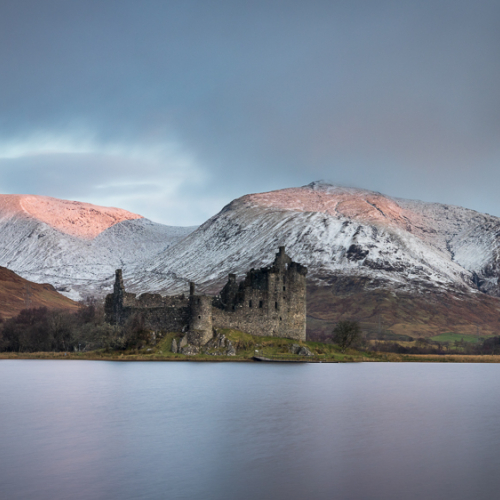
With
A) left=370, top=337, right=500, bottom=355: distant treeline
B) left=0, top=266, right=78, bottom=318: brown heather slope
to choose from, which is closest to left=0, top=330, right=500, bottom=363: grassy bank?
left=370, top=337, right=500, bottom=355: distant treeline

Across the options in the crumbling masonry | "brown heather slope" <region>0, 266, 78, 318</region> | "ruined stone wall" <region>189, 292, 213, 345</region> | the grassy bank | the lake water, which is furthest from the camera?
"brown heather slope" <region>0, 266, 78, 318</region>

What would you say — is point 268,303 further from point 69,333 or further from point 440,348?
point 440,348

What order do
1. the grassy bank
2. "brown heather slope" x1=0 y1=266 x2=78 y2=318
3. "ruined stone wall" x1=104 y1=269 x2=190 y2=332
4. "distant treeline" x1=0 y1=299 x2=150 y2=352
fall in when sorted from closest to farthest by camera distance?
the grassy bank
"ruined stone wall" x1=104 y1=269 x2=190 y2=332
"distant treeline" x1=0 y1=299 x2=150 y2=352
"brown heather slope" x1=0 y1=266 x2=78 y2=318

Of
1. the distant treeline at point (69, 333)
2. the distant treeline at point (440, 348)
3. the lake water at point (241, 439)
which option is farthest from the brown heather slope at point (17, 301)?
the lake water at point (241, 439)

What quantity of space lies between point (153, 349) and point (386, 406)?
31473mm

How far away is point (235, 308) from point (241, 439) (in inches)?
1650

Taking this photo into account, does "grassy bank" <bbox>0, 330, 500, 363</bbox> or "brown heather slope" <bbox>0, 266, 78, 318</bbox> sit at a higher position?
"brown heather slope" <bbox>0, 266, 78, 318</bbox>

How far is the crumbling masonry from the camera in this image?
68062 mm

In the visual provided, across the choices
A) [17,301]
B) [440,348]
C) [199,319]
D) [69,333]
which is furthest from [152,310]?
[17,301]

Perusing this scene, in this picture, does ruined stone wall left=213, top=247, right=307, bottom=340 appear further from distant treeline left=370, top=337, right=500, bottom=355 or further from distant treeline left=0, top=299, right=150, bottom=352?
distant treeline left=370, top=337, right=500, bottom=355

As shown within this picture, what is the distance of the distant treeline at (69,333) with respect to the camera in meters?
68.8

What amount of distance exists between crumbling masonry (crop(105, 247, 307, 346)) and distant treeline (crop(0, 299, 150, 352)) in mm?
1726

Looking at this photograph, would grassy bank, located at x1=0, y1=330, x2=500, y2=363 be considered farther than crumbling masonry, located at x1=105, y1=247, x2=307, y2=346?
No

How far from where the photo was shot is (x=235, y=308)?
71.4 m
